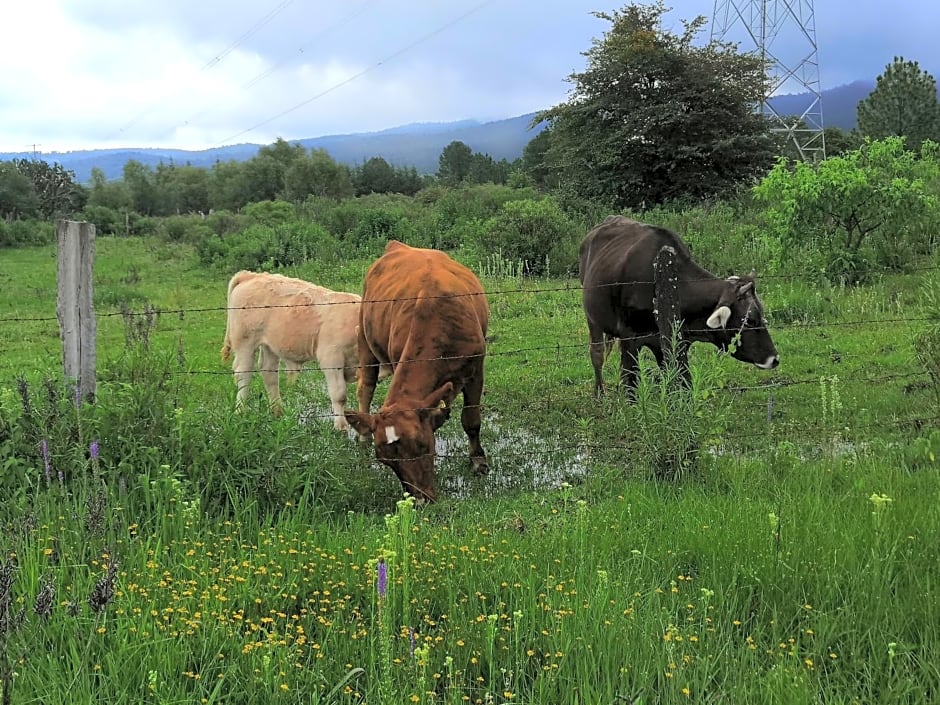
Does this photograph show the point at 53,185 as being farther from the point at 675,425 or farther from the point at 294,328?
the point at 675,425

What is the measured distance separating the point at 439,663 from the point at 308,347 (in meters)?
5.23

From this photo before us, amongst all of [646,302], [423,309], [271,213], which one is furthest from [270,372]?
[271,213]

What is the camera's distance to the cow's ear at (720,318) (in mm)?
6613

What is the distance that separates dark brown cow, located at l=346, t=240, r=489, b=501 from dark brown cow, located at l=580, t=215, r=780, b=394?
145cm

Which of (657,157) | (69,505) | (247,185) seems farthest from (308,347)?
(247,185)

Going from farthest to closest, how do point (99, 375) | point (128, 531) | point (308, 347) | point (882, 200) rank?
1. point (882, 200)
2. point (308, 347)
3. point (99, 375)
4. point (128, 531)

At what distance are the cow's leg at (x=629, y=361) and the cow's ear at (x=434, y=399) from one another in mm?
2292

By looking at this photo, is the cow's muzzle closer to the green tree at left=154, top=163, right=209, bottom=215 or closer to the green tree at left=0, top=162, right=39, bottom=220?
the green tree at left=0, top=162, right=39, bottom=220

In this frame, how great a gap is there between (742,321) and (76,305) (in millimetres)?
5177

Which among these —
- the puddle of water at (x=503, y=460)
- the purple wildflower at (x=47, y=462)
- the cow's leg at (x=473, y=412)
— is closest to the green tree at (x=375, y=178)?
Result: the puddle of water at (x=503, y=460)

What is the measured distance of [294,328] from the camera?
7691 mm

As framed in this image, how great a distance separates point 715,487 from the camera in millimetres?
4844

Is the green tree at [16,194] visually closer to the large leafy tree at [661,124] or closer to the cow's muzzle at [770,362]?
the large leafy tree at [661,124]

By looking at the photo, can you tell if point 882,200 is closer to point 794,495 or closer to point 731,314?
point 731,314
